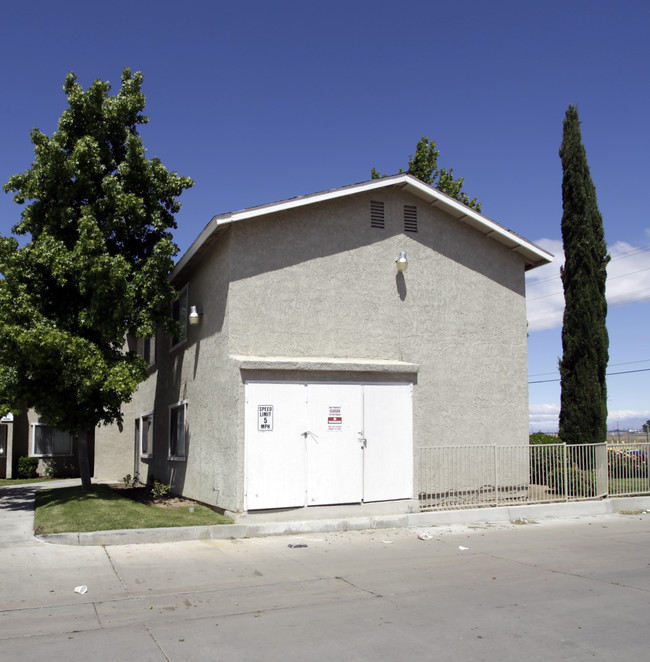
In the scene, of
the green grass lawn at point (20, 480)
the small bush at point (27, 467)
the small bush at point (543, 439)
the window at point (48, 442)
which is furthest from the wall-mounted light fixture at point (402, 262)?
the small bush at point (27, 467)

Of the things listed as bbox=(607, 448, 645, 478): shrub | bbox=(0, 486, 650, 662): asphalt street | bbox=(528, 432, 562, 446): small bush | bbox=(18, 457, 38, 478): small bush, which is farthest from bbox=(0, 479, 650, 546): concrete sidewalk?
bbox=(18, 457, 38, 478): small bush

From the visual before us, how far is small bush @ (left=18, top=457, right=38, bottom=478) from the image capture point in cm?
2459

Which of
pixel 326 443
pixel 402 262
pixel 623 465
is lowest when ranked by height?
pixel 623 465

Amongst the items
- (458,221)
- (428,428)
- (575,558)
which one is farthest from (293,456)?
(458,221)

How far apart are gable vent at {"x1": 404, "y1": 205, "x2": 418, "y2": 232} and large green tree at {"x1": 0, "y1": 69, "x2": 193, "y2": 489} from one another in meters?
4.87

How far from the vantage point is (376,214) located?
13.9m

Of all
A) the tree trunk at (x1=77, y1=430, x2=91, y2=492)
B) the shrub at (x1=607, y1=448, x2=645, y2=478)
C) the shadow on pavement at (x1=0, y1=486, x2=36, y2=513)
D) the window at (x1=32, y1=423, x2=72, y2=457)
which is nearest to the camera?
the shadow on pavement at (x1=0, y1=486, x2=36, y2=513)

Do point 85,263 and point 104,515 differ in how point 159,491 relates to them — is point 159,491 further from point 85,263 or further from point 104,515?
point 85,263

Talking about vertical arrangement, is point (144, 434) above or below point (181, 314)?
below

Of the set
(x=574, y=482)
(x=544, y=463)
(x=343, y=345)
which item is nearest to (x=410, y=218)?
(x=343, y=345)

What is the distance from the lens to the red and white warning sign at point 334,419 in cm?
1219

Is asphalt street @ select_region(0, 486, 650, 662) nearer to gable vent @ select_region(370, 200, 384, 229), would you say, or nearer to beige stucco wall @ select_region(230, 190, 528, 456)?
beige stucco wall @ select_region(230, 190, 528, 456)

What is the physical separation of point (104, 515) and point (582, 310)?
1254cm

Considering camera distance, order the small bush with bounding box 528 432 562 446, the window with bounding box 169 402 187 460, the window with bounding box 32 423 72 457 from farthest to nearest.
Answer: the window with bounding box 32 423 72 457 < the small bush with bounding box 528 432 562 446 < the window with bounding box 169 402 187 460
